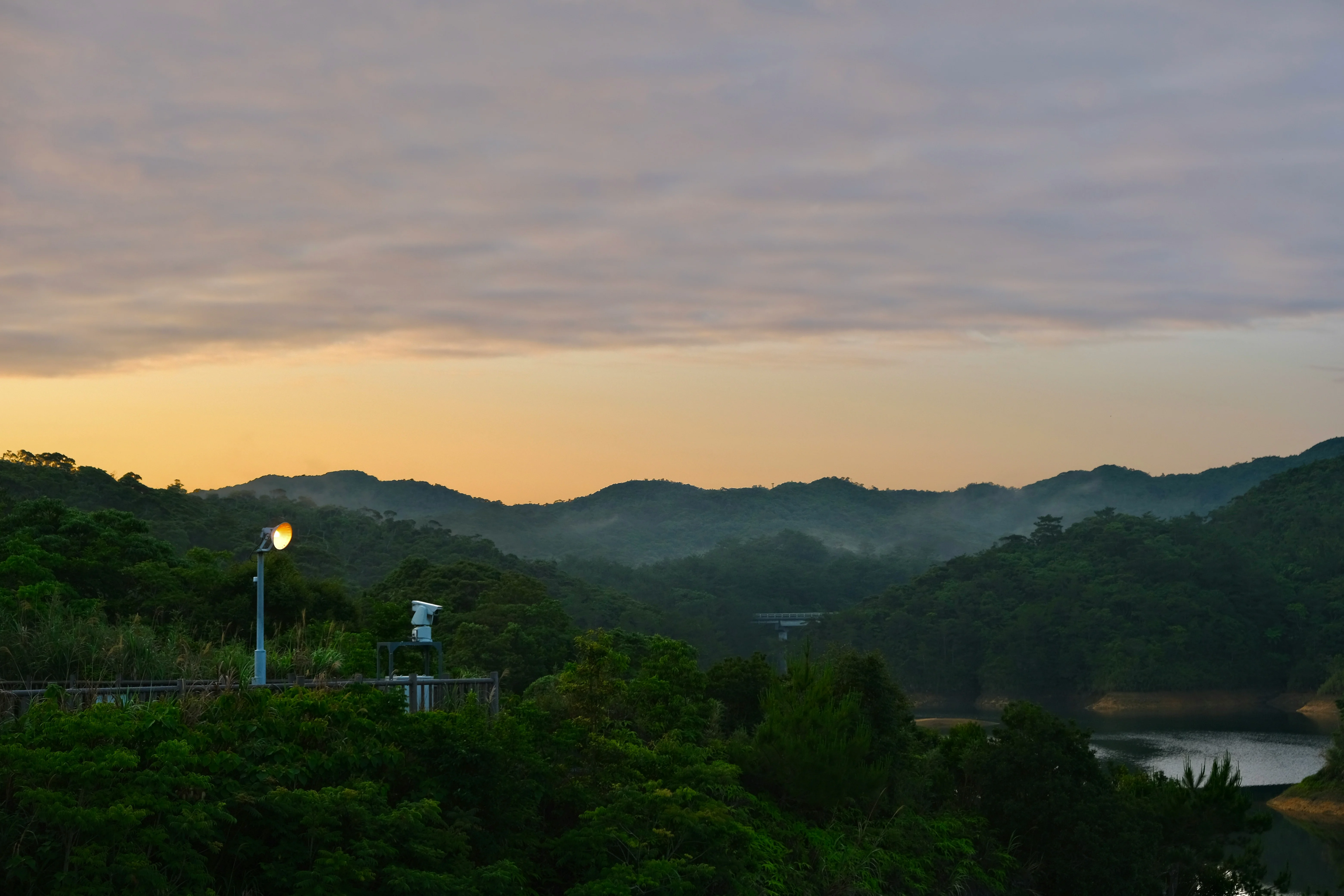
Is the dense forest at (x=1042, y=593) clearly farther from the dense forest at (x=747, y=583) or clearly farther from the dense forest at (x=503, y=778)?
the dense forest at (x=503, y=778)

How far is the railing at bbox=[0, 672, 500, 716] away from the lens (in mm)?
14719

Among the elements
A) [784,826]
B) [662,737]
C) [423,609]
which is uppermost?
[423,609]

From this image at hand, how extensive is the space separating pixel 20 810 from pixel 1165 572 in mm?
117734

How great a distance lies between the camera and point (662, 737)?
21.1m

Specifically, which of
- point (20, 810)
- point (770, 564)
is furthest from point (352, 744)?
point (770, 564)

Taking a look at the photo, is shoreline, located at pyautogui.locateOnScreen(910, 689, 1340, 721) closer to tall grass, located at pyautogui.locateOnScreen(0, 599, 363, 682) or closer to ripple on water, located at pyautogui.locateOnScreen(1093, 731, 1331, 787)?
ripple on water, located at pyautogui.locateOnScreen(1093, 731, 1331, 787)

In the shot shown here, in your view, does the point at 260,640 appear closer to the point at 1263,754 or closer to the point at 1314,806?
the point at 1314,806

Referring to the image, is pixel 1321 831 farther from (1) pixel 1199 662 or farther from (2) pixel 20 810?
(1) pixel 1199 662

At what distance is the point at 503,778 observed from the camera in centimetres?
1551

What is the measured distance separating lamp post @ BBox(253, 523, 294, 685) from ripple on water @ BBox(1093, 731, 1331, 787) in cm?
4775

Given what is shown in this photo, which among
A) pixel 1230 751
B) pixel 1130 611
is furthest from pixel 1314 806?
pixel 1130 611

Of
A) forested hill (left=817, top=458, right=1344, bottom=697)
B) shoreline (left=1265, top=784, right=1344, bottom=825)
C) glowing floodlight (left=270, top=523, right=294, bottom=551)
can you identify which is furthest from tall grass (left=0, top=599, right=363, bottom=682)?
forested hill (left=817, top=458, right=1344, bottom=697)

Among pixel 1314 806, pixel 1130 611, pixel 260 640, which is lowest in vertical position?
pixel 1314 806

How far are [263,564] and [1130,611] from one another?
10689cm
